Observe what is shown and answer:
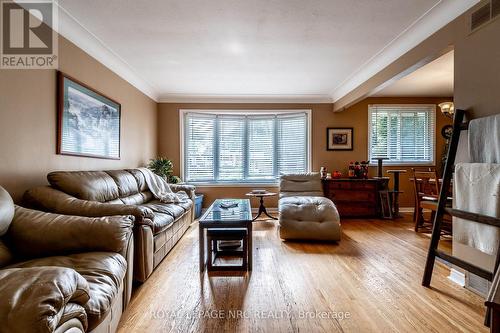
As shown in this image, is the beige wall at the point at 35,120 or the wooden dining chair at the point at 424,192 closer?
the beige wall at the point at 35,120

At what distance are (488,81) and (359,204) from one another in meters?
3.48

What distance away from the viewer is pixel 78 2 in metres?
2.38

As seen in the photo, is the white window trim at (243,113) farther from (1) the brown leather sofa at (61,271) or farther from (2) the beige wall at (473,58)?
(1) the brown leather sofa at (61,271)

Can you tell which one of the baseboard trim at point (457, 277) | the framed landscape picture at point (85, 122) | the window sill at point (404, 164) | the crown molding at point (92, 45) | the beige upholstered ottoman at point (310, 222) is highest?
the crown molding at point (92, 45)

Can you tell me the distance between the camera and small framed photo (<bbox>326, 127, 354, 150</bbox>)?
19.1 ft

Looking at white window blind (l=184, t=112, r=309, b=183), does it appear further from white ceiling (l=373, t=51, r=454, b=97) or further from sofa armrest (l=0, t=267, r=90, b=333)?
sofa armrest (l=0, t=267, r=90, b=333)

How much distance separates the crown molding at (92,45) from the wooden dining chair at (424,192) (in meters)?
4.81

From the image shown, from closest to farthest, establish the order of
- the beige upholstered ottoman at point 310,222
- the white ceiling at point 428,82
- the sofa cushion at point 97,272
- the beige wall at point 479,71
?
1. the sofa cushion at point 97,272
2. the beige wall at point 479,71
3. the beige upholstered ottoman at point 310,222
4. the white ceiling at point 428,82

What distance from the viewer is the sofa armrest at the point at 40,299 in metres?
0.92

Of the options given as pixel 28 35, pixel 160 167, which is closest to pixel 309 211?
pixel 160 167

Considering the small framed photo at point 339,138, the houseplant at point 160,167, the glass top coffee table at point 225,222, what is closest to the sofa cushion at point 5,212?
the glass top coffee table at point 225,222

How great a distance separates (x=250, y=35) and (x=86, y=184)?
95.1 inches

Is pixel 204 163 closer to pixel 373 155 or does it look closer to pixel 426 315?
Answer: pixel 373 155

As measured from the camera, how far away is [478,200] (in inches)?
77.9
